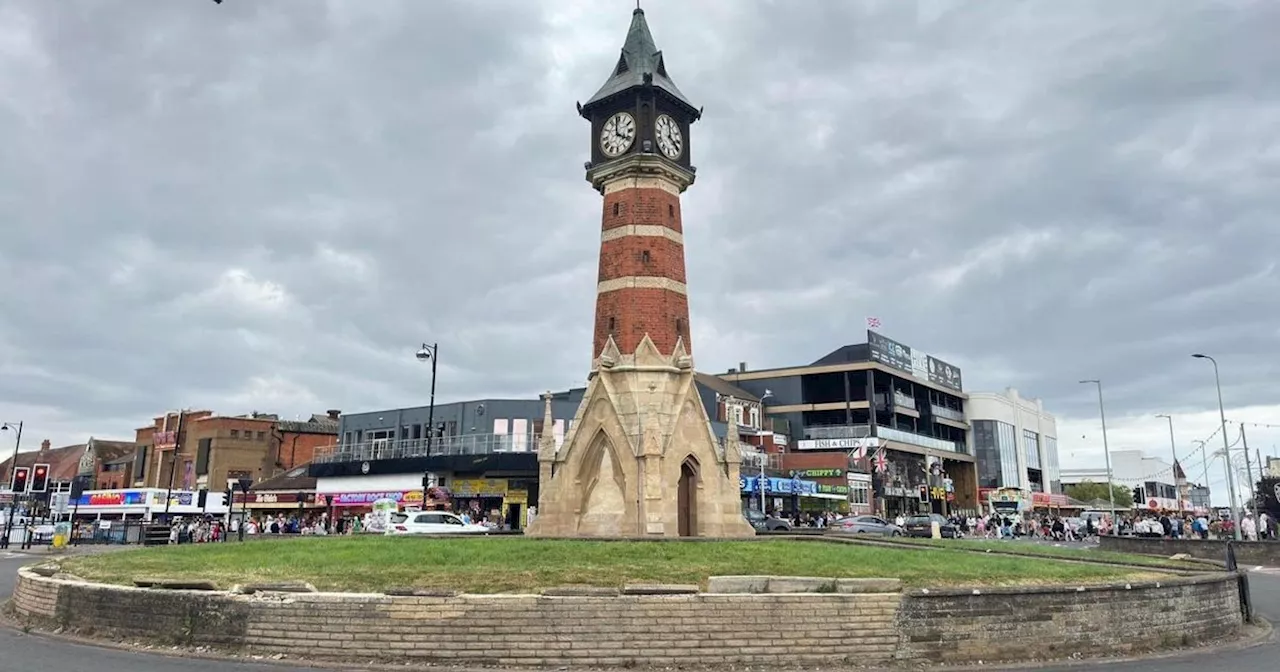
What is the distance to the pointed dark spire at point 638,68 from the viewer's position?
29698 millimetres

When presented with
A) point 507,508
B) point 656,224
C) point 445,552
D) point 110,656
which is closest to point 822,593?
point 445,552

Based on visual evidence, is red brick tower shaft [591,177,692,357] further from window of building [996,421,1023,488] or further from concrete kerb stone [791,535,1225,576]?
window of building [996,421,1023,488]

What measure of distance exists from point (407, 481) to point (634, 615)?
151ft

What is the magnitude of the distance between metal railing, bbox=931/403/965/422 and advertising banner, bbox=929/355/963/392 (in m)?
2.53

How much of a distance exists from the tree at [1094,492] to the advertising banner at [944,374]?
161 ft

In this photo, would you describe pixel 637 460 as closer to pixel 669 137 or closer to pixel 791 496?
pixel 669 137

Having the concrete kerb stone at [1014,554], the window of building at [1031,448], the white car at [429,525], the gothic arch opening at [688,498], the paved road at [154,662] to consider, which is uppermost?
the window of building at [1031,448]

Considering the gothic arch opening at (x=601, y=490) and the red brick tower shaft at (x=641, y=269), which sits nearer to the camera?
the gothic arch opening at (x=601, y=490)

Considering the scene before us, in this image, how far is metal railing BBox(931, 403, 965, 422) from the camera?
99.1 metres

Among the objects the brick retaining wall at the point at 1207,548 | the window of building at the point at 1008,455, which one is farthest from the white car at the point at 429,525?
the window of building at the point at 1008,455

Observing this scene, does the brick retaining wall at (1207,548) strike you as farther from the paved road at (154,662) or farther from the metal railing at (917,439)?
the metal railing at (917,439)

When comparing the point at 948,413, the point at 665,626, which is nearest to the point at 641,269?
the point at 665,626

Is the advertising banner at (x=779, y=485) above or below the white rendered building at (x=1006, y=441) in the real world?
below

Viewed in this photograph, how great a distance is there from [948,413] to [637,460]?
84.1 m
